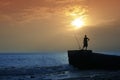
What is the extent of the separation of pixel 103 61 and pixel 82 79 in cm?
1284

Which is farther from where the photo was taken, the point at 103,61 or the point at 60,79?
the point at 103,61

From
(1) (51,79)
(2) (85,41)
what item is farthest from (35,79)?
(2) (85,41)

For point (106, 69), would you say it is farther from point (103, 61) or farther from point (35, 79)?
point (35, 79)

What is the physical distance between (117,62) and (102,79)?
12.1 metres

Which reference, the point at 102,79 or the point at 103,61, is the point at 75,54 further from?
the point at 102,79

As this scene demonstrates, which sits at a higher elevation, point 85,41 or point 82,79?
point 85,41

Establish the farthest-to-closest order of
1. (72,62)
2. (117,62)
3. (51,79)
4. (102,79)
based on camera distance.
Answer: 1. (72,62)
2. (117,62)
3. (51,79)
4. (102,79)

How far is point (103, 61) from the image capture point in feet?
148

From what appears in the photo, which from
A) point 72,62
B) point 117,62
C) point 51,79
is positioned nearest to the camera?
point 51,79

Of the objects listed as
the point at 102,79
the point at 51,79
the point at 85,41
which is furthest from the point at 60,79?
the point at 85,41

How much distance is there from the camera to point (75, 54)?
4588 cm

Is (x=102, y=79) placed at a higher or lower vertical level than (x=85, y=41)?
lower

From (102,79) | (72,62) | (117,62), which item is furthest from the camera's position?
(72,62)

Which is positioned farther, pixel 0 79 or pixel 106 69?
pixel 106 69
